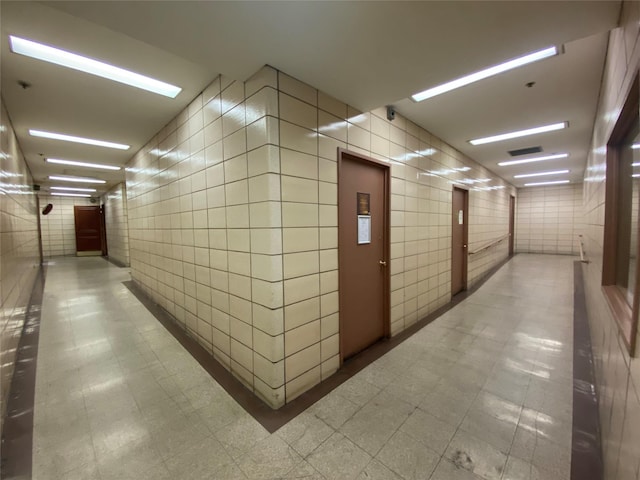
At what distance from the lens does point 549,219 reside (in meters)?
10.4

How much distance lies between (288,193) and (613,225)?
2.52 m

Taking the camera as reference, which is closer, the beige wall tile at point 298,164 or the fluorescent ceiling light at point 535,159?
the beige wall tile at point 298,164

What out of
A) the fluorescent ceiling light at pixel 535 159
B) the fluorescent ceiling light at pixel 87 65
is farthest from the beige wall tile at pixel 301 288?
the fluorescent ceiling light at pixel 535 159

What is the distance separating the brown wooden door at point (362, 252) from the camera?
2674mm

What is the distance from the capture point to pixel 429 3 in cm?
139

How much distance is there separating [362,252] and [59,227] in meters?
15.4

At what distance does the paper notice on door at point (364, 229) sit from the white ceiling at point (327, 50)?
1170mm

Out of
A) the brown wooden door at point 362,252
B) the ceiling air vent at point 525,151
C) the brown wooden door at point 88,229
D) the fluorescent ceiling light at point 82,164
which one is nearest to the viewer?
the brown wooden door at point 362,252

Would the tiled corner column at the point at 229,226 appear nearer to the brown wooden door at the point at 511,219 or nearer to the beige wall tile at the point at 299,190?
the beige wall tile at the point at 299,190

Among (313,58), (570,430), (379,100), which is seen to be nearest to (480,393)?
(570,430)

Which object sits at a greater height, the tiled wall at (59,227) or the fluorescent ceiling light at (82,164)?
the fluorescent ceiling light at (82,164)

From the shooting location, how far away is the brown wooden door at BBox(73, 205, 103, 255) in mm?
11914

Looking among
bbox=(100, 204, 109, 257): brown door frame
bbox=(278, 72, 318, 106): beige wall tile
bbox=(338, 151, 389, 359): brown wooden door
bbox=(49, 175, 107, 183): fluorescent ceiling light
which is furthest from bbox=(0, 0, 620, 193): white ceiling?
bbox=(100, 204, 109, 257): brown door frame

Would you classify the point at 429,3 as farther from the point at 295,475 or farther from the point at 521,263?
the point at 521,263
